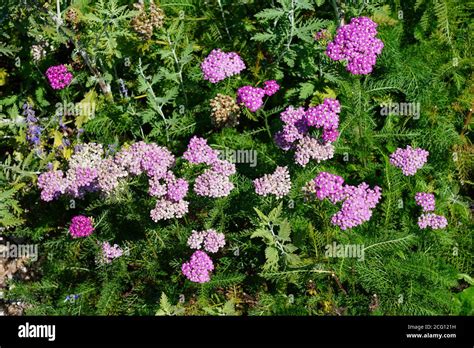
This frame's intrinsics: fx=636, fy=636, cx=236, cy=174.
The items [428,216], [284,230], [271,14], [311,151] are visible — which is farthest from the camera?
[271,14]

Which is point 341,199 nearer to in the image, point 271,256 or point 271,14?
point 271,256

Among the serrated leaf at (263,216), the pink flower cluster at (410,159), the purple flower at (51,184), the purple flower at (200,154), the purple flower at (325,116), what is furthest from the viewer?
the purple flower at (51,184)

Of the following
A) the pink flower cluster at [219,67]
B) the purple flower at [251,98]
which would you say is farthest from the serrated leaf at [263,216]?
the pink flower cluster at [219,67]

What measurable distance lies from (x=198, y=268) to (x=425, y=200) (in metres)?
1.74

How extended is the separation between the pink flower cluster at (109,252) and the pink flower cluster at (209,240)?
24.5 inches

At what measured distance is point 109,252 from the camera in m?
4.82

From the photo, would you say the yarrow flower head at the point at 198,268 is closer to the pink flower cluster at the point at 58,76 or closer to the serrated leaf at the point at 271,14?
the serrated leaf at the point at 271,14

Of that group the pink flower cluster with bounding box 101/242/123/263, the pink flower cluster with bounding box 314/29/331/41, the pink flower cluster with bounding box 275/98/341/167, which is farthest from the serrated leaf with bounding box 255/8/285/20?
the pink flower cluster with bounding box 101/242/123/263

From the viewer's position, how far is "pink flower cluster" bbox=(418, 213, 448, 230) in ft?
15.2

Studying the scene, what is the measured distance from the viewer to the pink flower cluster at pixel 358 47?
15.0 ft

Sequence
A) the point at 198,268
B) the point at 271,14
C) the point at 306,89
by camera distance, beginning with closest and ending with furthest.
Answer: the point at 198,268, the point at 271,14, the point at 306,89

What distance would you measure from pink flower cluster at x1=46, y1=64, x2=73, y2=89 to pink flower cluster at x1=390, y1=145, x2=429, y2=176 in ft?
9.50

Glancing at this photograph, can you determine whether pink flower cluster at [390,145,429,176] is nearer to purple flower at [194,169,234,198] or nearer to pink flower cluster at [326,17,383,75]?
pink flower cluster at [326,17,383,75]

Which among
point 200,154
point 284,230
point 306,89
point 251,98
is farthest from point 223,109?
point 284,230
